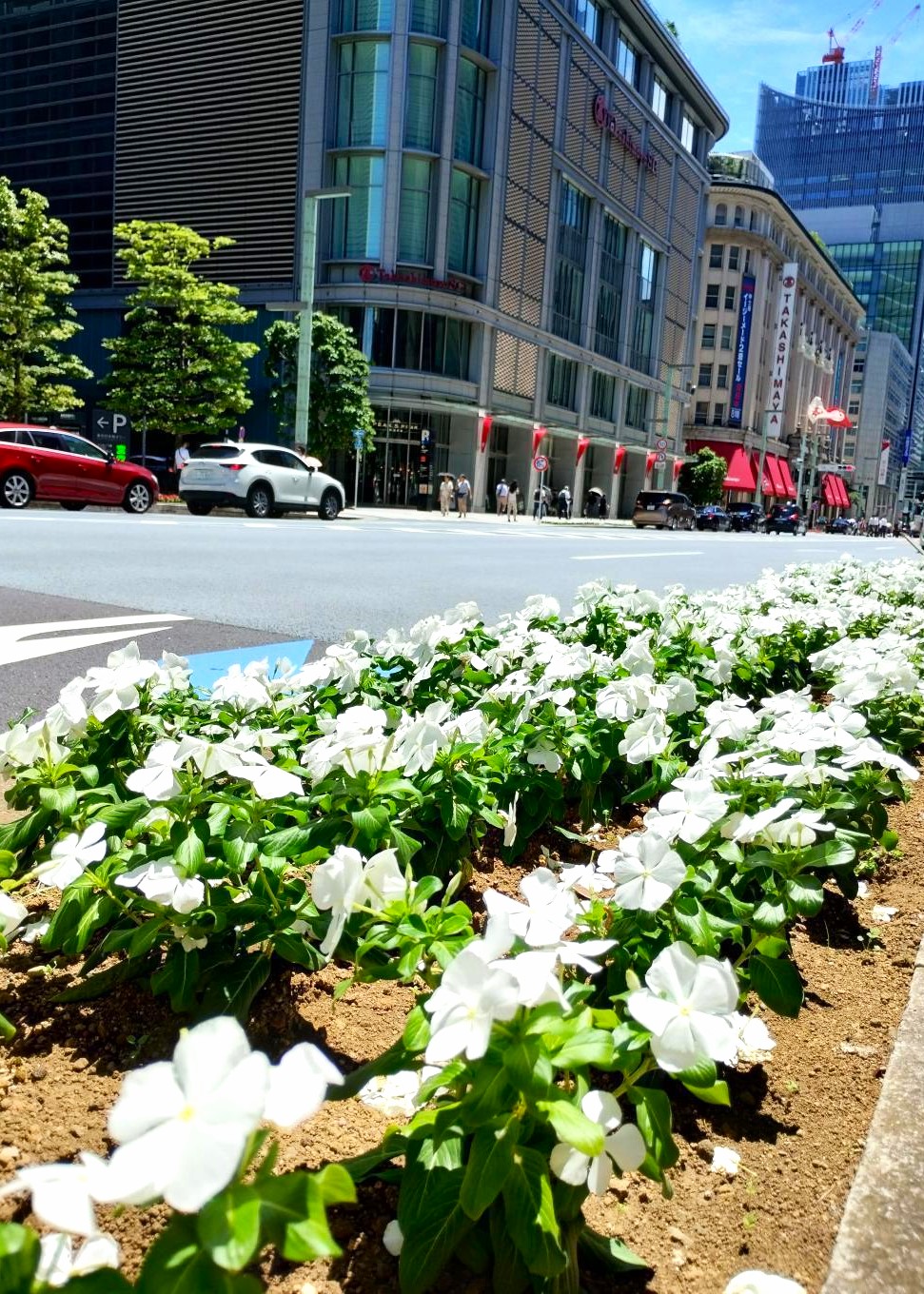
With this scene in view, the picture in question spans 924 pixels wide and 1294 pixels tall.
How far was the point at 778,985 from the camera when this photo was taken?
1.68m

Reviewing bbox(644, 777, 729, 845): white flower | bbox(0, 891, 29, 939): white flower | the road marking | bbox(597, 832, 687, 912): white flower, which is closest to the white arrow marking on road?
bbox(0, 891, 29, 939): white flower

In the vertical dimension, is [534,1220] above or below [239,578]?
above

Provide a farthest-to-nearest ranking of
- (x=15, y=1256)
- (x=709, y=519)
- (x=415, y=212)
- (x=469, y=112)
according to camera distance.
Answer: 1. (x=709, y=519)
2. (x=469, y=112)
3. (x=415, y=212)
4. (x=15, y=1256)

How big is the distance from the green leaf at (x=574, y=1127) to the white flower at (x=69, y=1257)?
0.40 m

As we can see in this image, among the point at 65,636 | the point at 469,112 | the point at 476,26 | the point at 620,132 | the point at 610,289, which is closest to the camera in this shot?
the point at 65,636

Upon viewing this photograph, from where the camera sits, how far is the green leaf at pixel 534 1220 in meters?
1.08

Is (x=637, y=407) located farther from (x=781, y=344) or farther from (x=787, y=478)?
(x=787, y=478)

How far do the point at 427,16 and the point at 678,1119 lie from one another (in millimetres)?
44275

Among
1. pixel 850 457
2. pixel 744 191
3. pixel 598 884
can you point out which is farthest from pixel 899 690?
pixel 850 457

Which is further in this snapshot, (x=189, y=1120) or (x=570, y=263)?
(x=570, y=263)

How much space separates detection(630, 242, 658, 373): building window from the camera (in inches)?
2373

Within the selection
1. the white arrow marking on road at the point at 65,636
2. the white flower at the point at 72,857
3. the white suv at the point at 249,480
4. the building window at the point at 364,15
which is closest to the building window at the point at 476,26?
the building window at the point at 364,15

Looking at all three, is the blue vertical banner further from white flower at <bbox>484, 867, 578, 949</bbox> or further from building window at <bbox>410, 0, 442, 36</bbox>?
white flower at <bbox>484, 867, 578, 949</bbox>

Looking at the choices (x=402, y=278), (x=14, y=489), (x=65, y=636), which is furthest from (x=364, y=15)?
(x=65, y=636)
